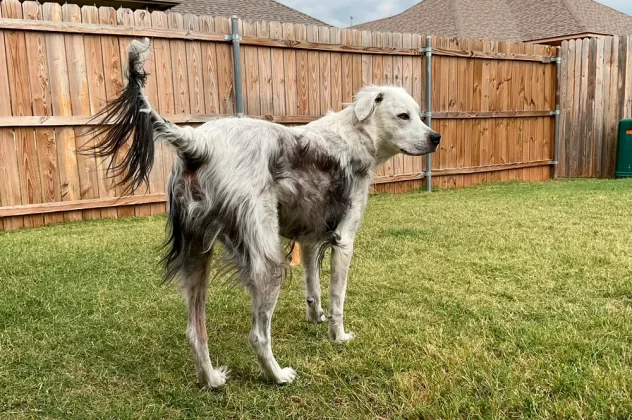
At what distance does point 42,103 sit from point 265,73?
2.90 metres

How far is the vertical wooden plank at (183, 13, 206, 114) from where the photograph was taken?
6488 millimetres

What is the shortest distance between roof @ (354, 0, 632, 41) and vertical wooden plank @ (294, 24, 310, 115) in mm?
11464

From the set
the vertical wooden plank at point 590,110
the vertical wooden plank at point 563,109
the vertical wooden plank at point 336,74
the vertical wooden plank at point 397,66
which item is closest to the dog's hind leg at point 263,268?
the vertical wooden plank at point 336,74

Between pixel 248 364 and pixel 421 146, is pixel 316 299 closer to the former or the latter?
pixel 248 364

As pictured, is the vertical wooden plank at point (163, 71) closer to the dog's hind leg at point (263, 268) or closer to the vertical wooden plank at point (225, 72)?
the vertical wooden plank at point (225, 72)

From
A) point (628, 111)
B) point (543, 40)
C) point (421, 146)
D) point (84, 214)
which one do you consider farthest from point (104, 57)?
point (543, 40)

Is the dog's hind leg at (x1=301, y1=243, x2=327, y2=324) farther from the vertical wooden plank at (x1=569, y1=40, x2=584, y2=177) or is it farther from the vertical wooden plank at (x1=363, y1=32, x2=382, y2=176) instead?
the vertical wooden plank at (x1=569, y1=40, x2=584, y2=177)

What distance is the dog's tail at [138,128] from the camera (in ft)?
6.43

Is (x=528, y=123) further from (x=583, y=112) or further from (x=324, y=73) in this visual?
(x=324, y=73)

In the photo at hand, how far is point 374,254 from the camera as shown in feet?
14.6

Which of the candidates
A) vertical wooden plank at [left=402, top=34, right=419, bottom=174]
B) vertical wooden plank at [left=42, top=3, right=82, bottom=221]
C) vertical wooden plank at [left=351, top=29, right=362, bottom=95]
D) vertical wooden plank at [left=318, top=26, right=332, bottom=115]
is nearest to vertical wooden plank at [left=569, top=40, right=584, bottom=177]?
vertical wooden plank at [left=402, top=34, right=419, bottom=174]

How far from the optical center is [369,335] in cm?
274

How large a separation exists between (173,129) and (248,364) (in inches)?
49.0

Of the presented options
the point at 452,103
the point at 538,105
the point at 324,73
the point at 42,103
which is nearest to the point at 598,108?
the point at 538,105
